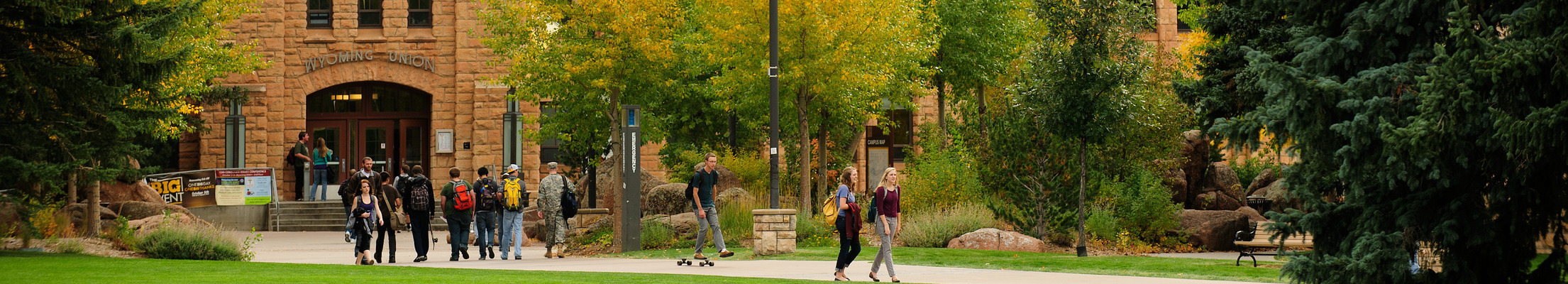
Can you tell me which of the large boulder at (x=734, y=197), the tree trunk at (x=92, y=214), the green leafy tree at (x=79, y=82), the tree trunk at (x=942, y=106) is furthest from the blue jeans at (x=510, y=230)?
the tree trunk at (x=942, y=106)

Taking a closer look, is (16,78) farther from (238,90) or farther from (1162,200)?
(1162,200)

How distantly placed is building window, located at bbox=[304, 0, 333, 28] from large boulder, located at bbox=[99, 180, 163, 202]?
6.37 metres

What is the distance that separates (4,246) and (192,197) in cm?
995

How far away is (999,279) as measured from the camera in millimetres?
12820

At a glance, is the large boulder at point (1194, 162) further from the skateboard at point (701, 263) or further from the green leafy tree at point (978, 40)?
the skateboard at point (701, 263)

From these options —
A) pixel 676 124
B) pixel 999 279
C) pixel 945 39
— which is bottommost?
pixel 999 279

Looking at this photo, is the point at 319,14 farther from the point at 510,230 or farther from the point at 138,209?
the point at 510,230

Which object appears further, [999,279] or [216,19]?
[216,19]

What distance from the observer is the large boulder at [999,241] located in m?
18.1

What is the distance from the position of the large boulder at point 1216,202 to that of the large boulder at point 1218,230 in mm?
5188

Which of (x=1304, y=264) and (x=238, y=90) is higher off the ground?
(x=238, y=90)

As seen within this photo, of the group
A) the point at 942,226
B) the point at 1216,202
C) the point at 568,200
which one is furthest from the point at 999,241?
the point at 1216,202

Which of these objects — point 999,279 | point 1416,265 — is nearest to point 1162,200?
point 999,279

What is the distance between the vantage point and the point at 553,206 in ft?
55.4
